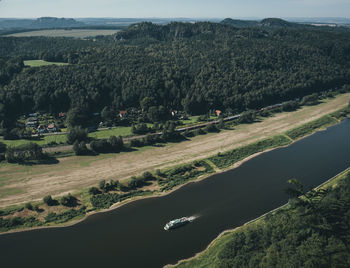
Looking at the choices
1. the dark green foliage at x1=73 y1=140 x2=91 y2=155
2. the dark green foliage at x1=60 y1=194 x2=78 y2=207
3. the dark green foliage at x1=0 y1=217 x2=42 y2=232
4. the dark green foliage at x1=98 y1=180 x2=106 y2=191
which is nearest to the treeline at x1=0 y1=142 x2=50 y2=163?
the dark green foliage at x1=73 y1=140 x2=91 y2=155

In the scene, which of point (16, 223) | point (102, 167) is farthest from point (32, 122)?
point (16, 223)

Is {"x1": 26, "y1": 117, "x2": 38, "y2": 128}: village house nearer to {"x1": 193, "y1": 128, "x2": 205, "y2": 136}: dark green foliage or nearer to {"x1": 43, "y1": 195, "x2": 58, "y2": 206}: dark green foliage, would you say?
{"x1": 43, "y1": 195, "x2": 58, "y2": 206}: dark green foliage

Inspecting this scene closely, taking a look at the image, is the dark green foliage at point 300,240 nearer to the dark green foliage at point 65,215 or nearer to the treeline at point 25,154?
the dark green foliage at point 65,215

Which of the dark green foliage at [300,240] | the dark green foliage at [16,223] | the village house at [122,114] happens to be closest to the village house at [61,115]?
the village house at [122,114]

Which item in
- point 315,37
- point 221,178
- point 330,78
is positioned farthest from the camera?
point 315,37

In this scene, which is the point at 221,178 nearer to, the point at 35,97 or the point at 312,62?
the point at 35,97

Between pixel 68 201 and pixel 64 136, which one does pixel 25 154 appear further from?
pixel 68 201

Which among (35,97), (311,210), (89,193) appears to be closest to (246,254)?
(311,210)
